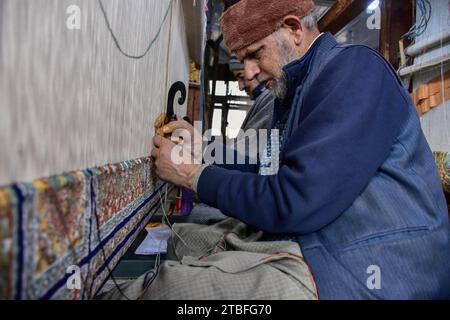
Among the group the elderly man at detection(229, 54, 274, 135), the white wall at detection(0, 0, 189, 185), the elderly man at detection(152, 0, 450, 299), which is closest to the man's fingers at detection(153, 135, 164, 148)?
the white wall at detection(0, 0, 189, 185)

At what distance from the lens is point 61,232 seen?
484 millimetres

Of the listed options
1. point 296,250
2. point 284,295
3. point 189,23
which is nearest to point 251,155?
point 296,250

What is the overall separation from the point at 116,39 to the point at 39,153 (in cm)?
46

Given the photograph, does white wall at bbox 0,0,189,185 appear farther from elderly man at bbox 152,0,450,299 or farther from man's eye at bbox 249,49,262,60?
man's eye at bbox 249,49,262,60

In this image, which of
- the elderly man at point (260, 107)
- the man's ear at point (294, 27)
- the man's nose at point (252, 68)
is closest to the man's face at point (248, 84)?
the elderly man at point (260, 107)

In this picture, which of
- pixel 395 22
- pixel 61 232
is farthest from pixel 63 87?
pixel 395 22

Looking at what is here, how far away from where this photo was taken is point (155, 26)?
1301 millimetres

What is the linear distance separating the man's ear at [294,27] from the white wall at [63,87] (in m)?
0.53

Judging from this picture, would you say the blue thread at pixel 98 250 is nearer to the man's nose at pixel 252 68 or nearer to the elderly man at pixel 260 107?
the man's nose at pixel 252 68

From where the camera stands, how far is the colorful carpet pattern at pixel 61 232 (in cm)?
37

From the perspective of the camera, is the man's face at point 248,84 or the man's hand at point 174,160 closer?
the man's hand at point 174,160

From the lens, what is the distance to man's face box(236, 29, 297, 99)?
1188mm

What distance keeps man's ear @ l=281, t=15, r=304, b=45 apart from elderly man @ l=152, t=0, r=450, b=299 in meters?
0.27

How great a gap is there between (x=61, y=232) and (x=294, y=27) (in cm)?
105
